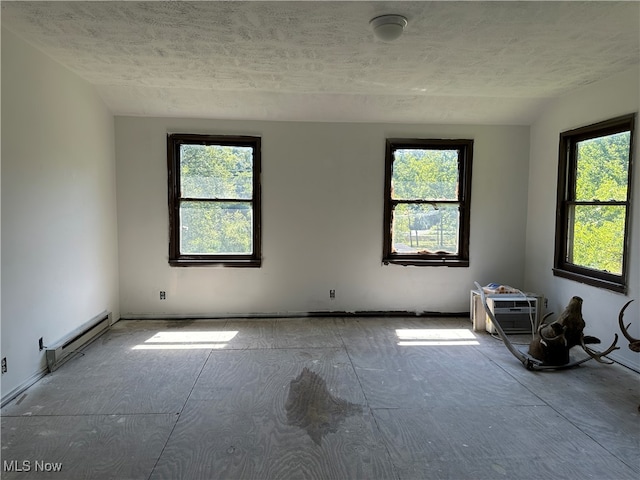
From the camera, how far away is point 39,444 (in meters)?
2.24

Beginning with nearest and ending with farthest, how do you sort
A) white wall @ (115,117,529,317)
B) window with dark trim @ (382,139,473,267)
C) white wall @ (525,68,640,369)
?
white wall @ (525,68,640,369) → white wall @ (115,117,529,317) → window with dark trim @ (382,139,473,267)

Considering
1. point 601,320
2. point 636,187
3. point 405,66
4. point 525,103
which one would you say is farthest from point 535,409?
point 525,103

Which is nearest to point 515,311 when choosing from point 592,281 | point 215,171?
point 592,281

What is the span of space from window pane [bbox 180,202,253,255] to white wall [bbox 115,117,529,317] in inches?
9.0

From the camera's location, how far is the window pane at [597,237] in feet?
11.8

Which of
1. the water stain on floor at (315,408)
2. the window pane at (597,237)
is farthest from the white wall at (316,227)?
the water stain on floor at (315,408)

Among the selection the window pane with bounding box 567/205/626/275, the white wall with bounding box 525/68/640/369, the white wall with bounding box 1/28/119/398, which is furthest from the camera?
the window pane with bounding box 567/205/626/275

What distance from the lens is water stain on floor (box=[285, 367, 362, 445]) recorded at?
2447mm

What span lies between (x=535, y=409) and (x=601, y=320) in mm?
1592

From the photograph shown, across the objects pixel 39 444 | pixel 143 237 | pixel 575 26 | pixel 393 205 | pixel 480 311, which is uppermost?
pixel 575 26

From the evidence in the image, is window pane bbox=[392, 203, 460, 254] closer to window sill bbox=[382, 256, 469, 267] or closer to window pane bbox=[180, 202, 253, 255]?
window sill bbox=[382, 256, 469, 267]

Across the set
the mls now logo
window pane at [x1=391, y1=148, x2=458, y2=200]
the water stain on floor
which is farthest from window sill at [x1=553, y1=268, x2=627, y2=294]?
the mls now logo

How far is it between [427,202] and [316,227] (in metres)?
1.43

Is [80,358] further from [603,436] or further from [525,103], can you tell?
[525,103]
